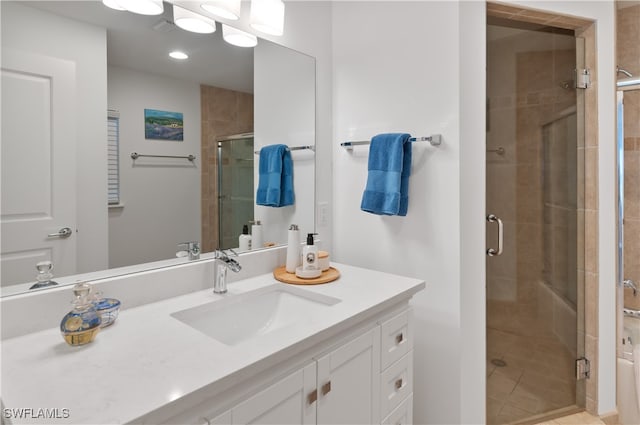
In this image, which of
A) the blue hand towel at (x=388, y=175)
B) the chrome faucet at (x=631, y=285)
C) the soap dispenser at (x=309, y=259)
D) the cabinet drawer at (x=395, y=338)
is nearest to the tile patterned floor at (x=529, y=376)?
the chrome faucet at (x=631, y=285)

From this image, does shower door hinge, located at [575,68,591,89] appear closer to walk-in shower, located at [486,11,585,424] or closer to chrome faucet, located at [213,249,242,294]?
walk-in shower, located at [486,11,585,424]

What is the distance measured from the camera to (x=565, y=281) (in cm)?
191

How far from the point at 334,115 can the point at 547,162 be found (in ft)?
3.99

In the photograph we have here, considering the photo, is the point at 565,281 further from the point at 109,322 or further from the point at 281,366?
the point at 109,322

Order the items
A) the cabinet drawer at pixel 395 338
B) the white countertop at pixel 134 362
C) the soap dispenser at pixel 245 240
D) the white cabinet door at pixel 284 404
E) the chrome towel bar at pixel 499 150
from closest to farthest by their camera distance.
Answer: the white countertop at pixel 134 362, the white cabinet door at pixel 284 404, the cabinet drawer at pixel 395 338, the soap dispenser at pixel 245 240, the chrome towel bar at pixel 499 150

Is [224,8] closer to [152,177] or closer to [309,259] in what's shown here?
[152,177]

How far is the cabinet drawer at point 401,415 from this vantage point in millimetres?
1236

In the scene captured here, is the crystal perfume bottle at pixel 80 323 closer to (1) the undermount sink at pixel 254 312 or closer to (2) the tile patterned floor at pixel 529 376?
(1) the undermount sink at pixel 254 312

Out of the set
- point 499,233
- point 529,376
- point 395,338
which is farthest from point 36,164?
point 529,376

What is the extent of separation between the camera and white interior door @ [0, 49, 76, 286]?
3.00 feet

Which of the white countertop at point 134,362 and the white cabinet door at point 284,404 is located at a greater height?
the white countertop at point 134,362

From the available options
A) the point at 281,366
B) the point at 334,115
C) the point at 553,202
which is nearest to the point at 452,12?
the point at 334,115

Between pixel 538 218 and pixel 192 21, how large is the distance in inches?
77.8

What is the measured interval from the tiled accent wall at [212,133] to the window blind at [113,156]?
297 mm
